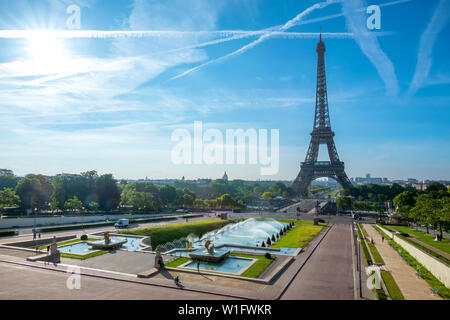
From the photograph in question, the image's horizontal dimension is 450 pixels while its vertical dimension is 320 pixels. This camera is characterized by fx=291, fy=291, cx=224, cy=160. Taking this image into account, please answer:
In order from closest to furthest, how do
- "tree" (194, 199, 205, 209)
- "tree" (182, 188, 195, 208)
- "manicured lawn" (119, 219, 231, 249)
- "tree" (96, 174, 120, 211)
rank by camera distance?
"manicured lawn" (119, 219, 231, 249) < "tree" (96, 174, 120, 211) < "tree" (182, 188, 195, 208) < "tree" (194, 199, 205, 209)

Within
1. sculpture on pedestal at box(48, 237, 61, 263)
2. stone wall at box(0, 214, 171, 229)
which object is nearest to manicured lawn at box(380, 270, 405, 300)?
sculpture on pedestal at box(48, 237, 61, 263)

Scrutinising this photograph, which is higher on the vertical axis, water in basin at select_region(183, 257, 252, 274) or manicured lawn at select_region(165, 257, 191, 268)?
manicured lawn at select_region(165, 257, 191, 268)

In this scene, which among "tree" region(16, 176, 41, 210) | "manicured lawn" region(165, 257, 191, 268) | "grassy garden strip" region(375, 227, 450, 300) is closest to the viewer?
"grassy garden strip" region(375, 227, 450, 300)

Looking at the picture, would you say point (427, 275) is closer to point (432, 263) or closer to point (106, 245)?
point (432, 263)

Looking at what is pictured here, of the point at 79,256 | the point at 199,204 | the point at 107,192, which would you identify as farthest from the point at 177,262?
the point at 199,204

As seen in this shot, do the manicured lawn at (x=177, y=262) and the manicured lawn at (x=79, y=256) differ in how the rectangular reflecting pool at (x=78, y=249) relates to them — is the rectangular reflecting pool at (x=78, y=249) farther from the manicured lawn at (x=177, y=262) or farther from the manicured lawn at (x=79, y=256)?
the manicured lawn at (x=177, y=262)

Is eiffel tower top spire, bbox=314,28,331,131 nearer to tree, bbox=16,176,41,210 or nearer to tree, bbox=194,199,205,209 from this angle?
tree, bbox=194,199,205,209
